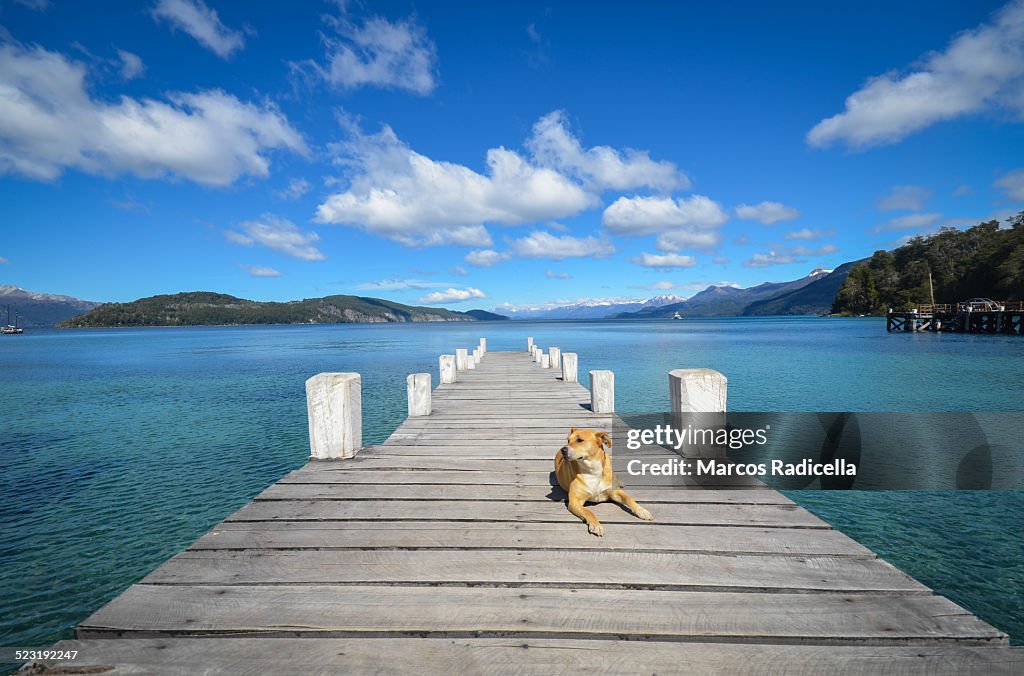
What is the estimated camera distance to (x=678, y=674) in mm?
2338

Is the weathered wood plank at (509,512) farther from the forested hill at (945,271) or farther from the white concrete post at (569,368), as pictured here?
the forested hill at (945,271)

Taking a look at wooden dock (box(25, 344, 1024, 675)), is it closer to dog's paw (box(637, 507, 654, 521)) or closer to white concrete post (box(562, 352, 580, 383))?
dog's paw (box(637, 507, 654, 521))

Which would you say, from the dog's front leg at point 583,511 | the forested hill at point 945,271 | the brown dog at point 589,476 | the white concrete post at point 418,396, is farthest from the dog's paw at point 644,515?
the forested hill at point 945,271

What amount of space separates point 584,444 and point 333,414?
12.2 ft

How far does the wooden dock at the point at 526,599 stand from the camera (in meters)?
2.46

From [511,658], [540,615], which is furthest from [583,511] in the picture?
[511,658]

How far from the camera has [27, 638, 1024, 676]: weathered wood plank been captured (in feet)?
7.79

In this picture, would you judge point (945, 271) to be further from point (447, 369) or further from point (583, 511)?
point (583, 511)

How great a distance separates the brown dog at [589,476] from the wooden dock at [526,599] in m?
0.13

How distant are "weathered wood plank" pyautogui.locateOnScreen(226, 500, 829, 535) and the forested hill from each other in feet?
359

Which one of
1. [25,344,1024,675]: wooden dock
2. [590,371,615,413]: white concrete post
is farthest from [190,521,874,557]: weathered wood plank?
[590,371,615,413]: white concrete post

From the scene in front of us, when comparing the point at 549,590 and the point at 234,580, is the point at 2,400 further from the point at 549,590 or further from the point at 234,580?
the point at 549,590

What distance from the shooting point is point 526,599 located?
293 cm

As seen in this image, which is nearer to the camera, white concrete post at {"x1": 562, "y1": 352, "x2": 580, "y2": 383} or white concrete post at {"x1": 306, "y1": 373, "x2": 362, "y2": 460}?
white concrete post at {"x1": 306, "y1": 373, "x2": 362, "y2": 460}
